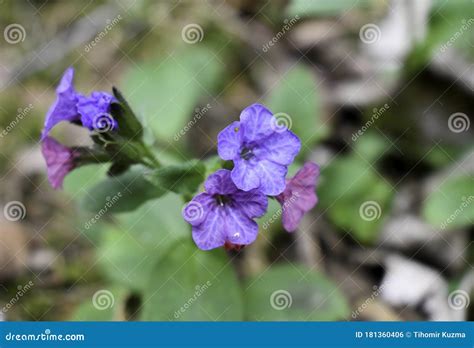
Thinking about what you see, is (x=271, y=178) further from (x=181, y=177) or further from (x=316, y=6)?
(x=316, y=6)

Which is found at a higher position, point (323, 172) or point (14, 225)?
point (323, 172)

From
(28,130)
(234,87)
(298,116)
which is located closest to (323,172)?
(298,116)

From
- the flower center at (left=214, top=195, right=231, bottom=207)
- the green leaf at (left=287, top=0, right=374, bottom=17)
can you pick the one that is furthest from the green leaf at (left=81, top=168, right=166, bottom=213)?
the green leaf at (left=287, top=0, right=374, bottom=17)

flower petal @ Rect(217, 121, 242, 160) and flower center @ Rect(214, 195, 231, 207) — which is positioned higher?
flower petal @ Rect(217, 121, 242, 160)

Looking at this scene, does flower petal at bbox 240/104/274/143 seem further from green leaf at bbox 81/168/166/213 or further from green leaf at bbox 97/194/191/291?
green leaf at bbox 97/194/191/291

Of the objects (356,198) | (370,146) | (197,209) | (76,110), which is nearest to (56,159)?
(76,110)

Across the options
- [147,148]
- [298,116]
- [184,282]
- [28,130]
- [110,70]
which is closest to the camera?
[147,148]

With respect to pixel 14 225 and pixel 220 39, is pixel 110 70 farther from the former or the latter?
pixel 14 225
